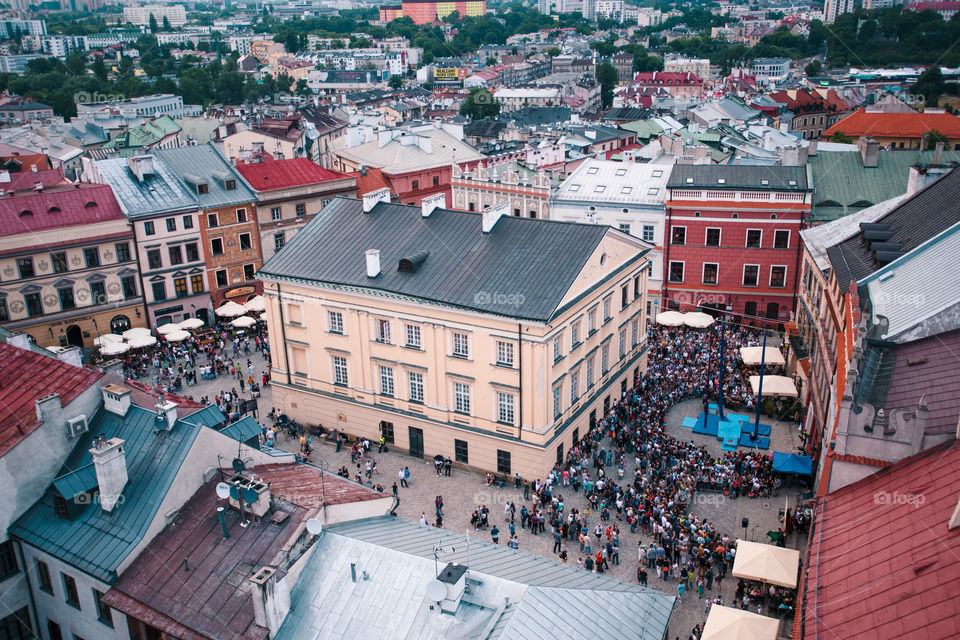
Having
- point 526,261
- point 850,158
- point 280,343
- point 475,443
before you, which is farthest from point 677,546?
point 850,158

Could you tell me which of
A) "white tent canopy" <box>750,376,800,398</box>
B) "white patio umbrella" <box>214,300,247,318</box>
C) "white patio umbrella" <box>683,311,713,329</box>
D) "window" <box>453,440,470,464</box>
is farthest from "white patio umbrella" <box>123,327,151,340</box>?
"white tent canopy" <box>750,376,800,398</box>

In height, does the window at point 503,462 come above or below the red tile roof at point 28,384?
below

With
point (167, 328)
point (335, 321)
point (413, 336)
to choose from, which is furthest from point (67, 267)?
point (413, 336)

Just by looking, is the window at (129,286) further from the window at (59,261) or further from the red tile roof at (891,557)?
the red tile roof at (891,557)

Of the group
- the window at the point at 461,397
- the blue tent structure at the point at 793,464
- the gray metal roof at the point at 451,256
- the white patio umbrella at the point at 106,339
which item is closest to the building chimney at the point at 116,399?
the gray metal roof at the point at 451,256

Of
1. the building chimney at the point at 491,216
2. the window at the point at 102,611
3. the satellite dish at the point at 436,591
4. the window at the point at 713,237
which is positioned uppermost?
the building chimney at the point at 491,216

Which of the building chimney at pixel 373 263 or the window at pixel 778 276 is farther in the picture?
the window at pixel 778 276

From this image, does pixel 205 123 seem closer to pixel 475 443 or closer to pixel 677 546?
pixel 475 443
